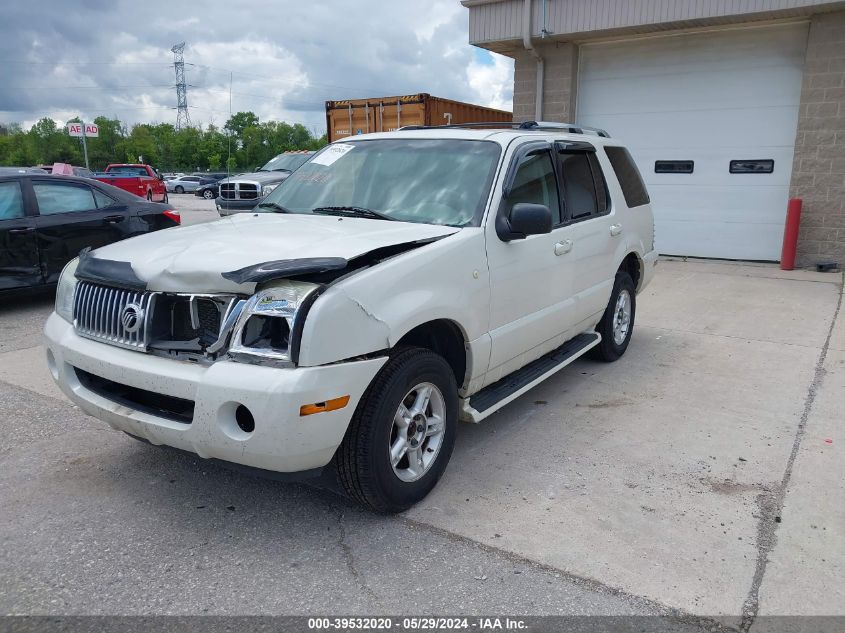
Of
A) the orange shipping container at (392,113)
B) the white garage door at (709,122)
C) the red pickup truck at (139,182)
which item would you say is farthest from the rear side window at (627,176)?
the red pickup truck at (139,182)

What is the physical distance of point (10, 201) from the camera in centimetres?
776

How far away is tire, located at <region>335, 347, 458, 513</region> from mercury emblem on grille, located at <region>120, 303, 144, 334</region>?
1061 mm

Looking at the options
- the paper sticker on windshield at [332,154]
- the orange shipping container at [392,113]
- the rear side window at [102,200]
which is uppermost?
the orange shipping container at [392,113]

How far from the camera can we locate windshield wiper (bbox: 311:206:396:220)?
4038 millimetres

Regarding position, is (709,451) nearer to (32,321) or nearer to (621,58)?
(32,321)

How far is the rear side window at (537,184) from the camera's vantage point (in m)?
4.23

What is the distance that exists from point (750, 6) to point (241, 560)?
1024cm

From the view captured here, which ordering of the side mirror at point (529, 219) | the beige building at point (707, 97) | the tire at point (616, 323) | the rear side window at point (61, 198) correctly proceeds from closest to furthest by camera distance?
the side mirror at point (529, 219), the tire at point (616, 323), the rear side window at point (61, 198), the beige building at point (707, 97)

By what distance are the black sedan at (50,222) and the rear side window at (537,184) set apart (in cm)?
577

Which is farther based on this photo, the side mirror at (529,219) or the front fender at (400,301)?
the side mirror at (529,219)

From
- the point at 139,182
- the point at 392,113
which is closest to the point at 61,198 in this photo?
the point at 392,113

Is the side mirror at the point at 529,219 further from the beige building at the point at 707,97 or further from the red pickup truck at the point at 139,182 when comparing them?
the red pickup truck at the point at 139,182

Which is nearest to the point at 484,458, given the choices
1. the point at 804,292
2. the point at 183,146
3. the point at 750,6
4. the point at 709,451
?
the point at 709,451

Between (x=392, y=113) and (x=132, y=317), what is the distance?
1357 cm
